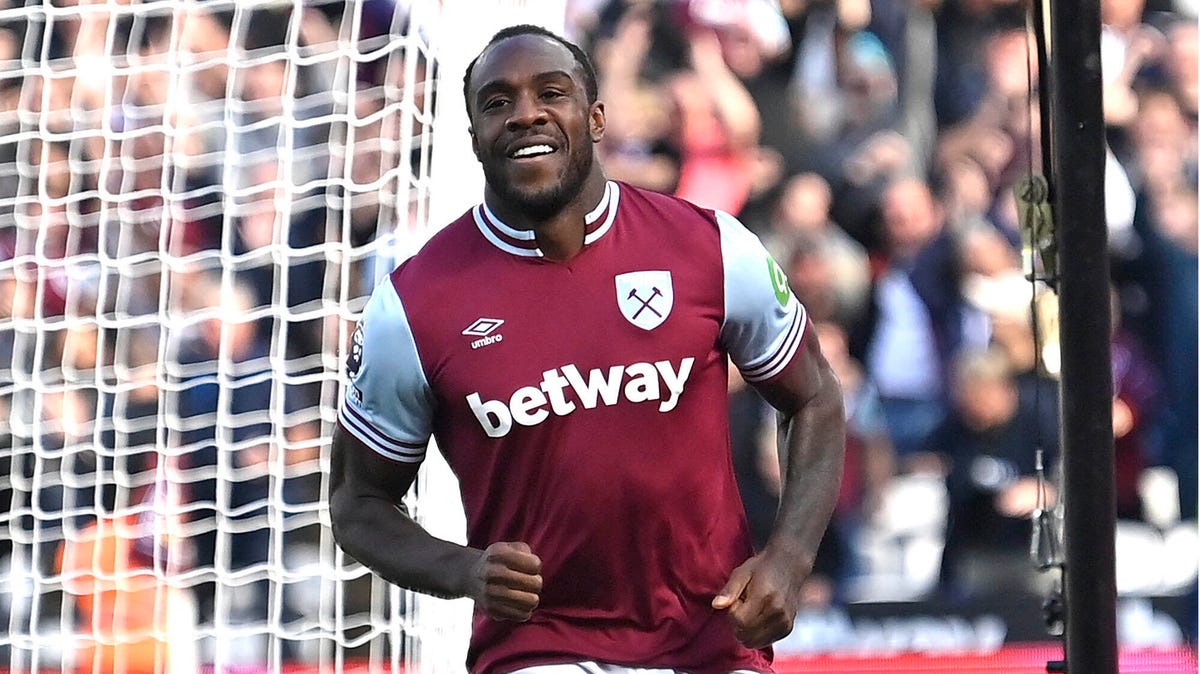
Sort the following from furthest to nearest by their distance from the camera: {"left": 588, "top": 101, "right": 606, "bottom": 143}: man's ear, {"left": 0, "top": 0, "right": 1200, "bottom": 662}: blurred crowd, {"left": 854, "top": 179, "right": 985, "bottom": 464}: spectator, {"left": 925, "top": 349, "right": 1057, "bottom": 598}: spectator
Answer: {"left": 854, "top": 179, "right": 985, "bottom": 464}: spectator
{"left": 925, "top": 349, "right": 1057, "bottom": 598}: spectator
{"left": 0, "top": 0, "right": 1200, "bottom": 662}: blurred crowd
{"left": 588, "top": 101, "right": 606, "bottom": 143}: man's ear

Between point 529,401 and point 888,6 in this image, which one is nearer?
point 529,401

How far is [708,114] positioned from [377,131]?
160cm

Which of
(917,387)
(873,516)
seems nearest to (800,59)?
(917,387)

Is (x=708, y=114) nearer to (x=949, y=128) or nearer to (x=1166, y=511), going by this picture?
(x=949, y=128)

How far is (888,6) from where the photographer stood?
7.30 m

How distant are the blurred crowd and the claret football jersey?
87.7 inches

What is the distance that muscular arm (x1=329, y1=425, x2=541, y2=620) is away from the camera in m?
2.46

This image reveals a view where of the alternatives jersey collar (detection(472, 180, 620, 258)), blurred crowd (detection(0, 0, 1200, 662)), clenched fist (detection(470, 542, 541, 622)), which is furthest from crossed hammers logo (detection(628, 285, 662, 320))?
blurred crowd (detection(0, 0, 1200, 662))

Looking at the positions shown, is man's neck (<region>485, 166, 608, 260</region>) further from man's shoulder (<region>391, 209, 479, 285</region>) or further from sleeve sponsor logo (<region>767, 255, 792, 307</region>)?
sleeve sponsor logo (<region>767, 255, 792, 307</region>)

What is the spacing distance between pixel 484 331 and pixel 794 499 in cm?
56

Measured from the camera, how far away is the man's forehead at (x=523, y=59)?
2.72 meters

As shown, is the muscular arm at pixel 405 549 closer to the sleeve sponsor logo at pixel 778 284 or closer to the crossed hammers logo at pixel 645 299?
the crossed hammers logo at pixel 645 299

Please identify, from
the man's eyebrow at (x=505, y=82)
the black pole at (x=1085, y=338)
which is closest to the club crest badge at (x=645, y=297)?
the man's eyebrow at (x=505, y=82)

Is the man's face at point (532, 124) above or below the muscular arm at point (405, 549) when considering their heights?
above
